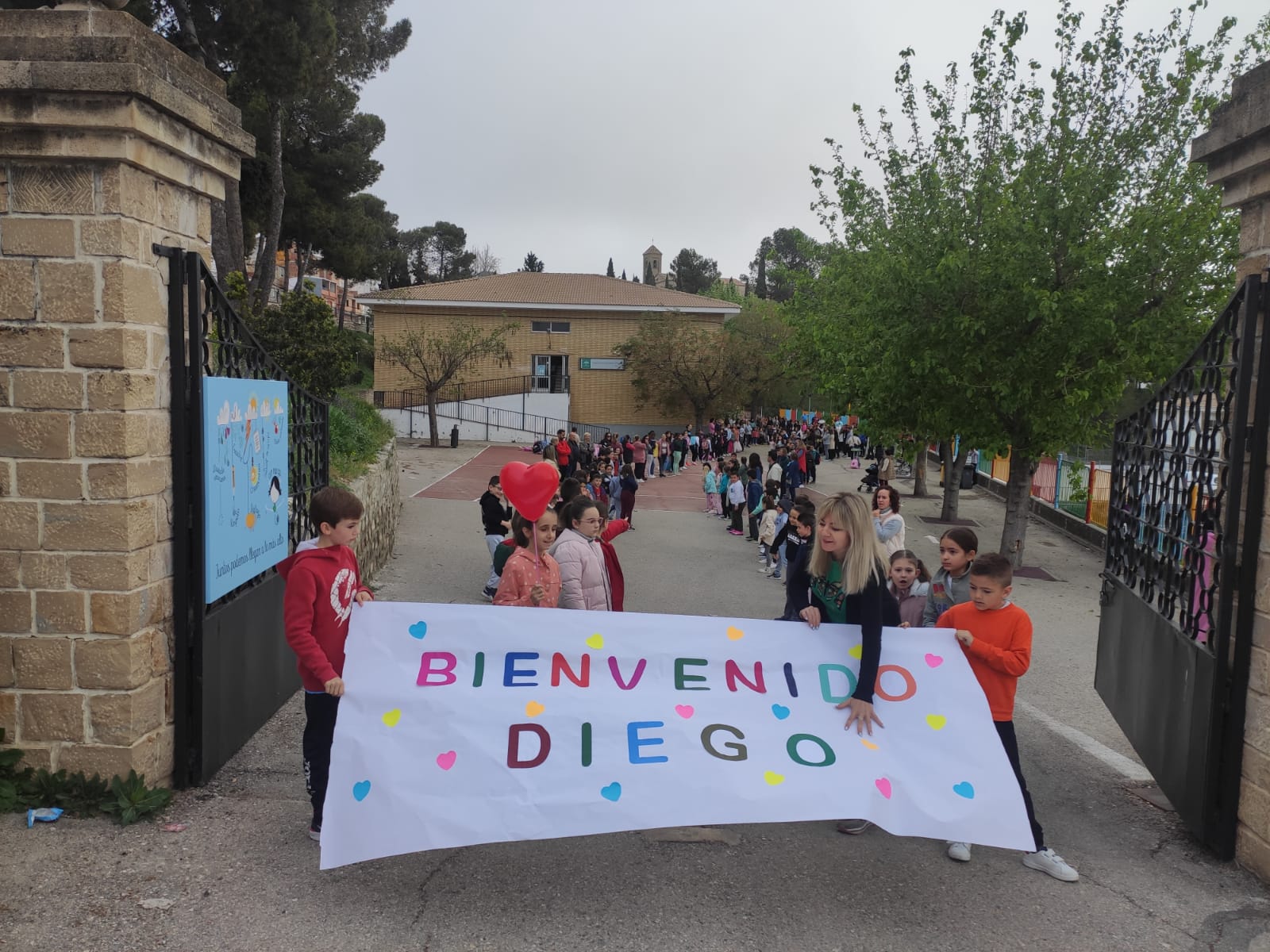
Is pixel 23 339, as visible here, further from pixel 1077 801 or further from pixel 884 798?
pixel 1077 801

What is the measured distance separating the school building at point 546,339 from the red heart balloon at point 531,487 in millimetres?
36389

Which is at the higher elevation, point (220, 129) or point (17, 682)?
point (220, 129)

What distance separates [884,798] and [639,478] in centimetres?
2618

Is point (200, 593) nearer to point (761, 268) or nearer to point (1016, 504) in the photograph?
point (1016, 504)

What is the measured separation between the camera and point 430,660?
4387 millimetres

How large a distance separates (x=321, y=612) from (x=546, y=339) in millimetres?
41102

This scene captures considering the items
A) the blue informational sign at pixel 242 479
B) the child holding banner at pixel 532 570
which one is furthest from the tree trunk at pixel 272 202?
the child holding banner at pixel 532 570

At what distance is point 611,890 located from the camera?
13.5 ft

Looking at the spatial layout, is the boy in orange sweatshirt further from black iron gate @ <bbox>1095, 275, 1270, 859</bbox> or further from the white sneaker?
black iron gate @ <bbox>1095, 275, 1270, 859</bbox>

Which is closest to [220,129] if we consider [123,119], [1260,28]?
[123,119]

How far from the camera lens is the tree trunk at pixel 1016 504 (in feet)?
49.6

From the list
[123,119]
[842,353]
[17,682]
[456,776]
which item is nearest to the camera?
[456,776]

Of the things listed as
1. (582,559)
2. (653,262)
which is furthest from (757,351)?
(653,262)

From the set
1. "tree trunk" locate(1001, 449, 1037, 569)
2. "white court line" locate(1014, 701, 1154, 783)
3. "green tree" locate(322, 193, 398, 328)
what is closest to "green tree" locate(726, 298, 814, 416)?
"green tree" locate(322, 193, 398, 328)
